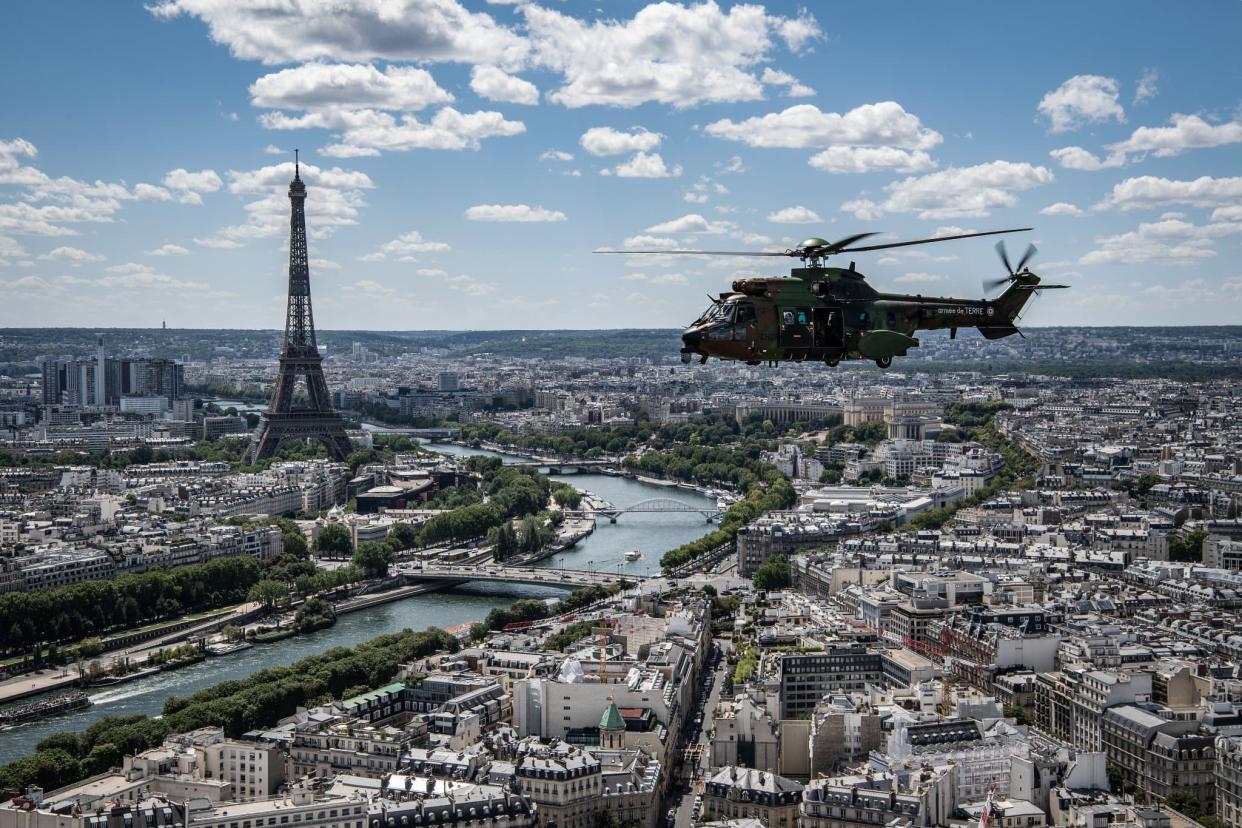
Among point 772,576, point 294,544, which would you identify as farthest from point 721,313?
point 294,544

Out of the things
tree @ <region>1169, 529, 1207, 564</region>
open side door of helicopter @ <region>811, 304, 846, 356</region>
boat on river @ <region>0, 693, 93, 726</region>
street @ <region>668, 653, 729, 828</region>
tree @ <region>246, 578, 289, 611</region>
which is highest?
open side door of helicopter @ <region>811, 304, 846, 356</region>

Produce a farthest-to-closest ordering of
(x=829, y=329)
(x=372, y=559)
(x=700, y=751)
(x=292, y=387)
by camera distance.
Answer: (x=292, y=387) < (x=372, y=559) < (x=700, y=751) < (x=829, y=329)

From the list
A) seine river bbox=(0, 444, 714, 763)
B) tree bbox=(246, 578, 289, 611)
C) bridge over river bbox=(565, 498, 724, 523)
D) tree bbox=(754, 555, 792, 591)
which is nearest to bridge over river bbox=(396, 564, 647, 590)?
seine river bbox=(0, 444, 714, 763)

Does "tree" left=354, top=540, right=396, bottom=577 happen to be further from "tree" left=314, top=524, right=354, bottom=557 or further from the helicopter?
the helicopter

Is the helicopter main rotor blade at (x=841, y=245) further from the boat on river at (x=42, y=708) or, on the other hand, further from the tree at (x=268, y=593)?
the tree at (x=268, y=593)

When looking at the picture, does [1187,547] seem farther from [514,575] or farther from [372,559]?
[372,559]

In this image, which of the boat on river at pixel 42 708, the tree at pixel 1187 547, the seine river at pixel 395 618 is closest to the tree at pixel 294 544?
the seine river at pixel 395 618

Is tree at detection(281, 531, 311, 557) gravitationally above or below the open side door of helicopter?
below
